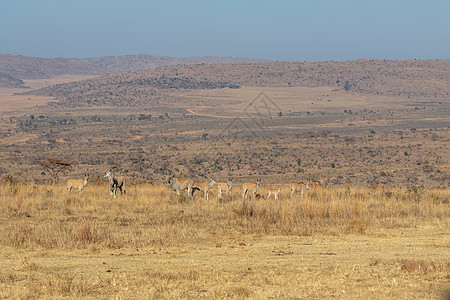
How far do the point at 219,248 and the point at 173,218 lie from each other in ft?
12.2

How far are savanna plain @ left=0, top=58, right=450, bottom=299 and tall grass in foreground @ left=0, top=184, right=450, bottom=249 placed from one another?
6cm

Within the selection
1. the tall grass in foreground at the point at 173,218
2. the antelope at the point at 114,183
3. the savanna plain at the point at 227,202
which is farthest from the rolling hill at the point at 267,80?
the tall grass in foreground at the point at 173,218

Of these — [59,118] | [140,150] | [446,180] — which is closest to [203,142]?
[140,150]

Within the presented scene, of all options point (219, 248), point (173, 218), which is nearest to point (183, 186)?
point (173, 218)

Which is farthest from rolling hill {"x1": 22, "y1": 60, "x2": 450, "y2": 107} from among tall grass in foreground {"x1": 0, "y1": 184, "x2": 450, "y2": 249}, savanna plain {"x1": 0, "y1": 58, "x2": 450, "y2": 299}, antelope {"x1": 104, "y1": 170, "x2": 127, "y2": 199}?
tall grass in foreground {"x1": 0, "y1": 184, "x2": 450, "y2": 249}

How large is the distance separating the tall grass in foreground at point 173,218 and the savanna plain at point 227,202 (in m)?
0.06

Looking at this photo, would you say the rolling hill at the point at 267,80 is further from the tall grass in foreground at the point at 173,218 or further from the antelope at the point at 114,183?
the tall grass in foreground at the point at 173,218

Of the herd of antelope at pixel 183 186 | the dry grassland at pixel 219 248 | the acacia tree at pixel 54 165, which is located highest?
the dry grassland at pixel 219 248

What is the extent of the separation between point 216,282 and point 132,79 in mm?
137133

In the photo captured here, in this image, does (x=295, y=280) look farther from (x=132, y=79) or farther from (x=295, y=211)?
(x=132, y=79)

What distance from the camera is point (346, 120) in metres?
90.4

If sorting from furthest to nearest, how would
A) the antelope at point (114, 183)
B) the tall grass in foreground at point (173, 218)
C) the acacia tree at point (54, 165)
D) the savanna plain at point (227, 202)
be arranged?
1. the acacia tree at point (54, 165)
2. the antelope at point (114, 183)
3. the tall grass in foreground at point (173, 218)
4. the savanna plain at point (227, 202)

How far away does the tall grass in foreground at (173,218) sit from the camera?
1312cm

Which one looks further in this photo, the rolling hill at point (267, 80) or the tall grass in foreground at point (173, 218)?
the rolling hill at point (267, 80)
